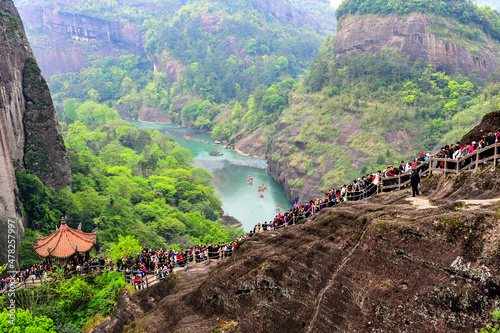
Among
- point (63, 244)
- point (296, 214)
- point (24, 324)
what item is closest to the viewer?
point (24, 324)

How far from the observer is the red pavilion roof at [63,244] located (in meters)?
29.9

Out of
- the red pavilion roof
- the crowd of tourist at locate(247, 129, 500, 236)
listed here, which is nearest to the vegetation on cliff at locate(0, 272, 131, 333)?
the red pavilion roof

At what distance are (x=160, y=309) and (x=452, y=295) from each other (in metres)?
13.6

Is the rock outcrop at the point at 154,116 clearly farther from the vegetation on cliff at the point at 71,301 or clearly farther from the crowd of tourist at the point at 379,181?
A: the crowd of tourist at the point at 379,181

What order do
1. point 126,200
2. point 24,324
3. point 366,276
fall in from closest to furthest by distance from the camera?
point 366,276 < point 24,324 < point 126,200

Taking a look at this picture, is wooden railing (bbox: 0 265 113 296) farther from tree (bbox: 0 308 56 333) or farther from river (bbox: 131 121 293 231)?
river (bbox: 131 121 293 231)

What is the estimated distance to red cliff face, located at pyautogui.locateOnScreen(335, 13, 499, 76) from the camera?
10662 cm

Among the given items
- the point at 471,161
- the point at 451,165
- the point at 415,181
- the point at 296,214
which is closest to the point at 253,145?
the point at 296,214

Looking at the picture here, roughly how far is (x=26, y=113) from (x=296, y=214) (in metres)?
38.6

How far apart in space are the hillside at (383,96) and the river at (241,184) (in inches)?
165

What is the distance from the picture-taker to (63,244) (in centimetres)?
3033

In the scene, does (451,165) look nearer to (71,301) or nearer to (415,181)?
(415,181)

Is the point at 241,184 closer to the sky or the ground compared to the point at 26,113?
closer to the ground

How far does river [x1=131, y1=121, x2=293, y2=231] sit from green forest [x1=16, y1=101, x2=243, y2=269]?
6475mm
